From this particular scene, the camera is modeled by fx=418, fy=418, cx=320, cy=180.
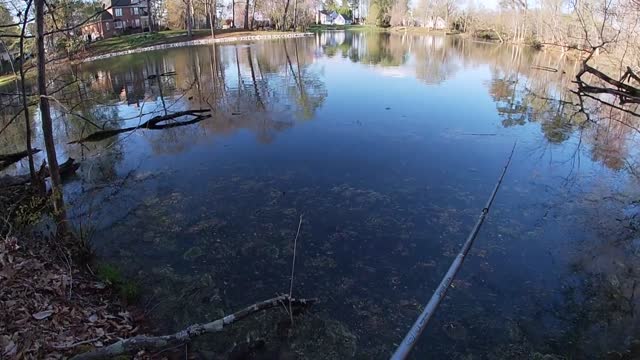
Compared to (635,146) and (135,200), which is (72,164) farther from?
(635,146)

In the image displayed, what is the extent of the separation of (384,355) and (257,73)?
21826 mm

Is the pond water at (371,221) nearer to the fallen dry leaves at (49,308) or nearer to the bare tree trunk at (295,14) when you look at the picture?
the fallen dry leaves at (49,308)

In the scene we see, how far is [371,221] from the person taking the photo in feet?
25.1

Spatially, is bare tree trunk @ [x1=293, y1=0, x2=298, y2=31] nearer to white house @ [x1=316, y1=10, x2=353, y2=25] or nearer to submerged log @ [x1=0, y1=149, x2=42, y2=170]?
white house @ [x1=316, y1=10, x2=353, y2=25]

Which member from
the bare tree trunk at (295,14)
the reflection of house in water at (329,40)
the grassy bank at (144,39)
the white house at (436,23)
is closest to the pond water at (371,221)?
the grassy bank at (144,39)

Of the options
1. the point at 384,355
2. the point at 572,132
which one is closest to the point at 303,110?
the point at 572,132

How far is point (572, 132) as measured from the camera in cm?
1341

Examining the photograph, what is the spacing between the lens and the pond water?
516 centimetres

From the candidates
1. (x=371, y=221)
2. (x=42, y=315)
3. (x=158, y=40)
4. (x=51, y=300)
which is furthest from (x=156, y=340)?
(x=158, y=40)

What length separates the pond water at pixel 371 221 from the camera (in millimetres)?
5160

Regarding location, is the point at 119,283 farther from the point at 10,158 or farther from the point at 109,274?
the point at 10,158

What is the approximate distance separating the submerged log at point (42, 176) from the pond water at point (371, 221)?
1.10 feet

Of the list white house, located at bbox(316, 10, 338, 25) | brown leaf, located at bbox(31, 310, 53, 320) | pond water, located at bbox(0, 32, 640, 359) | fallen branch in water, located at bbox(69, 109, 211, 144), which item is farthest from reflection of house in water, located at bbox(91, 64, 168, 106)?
white house, located at bbox(316, 10, 338, 25)

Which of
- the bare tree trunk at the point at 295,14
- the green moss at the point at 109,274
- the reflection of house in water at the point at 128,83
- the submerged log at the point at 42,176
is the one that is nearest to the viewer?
the green moss at the point at 109,274
